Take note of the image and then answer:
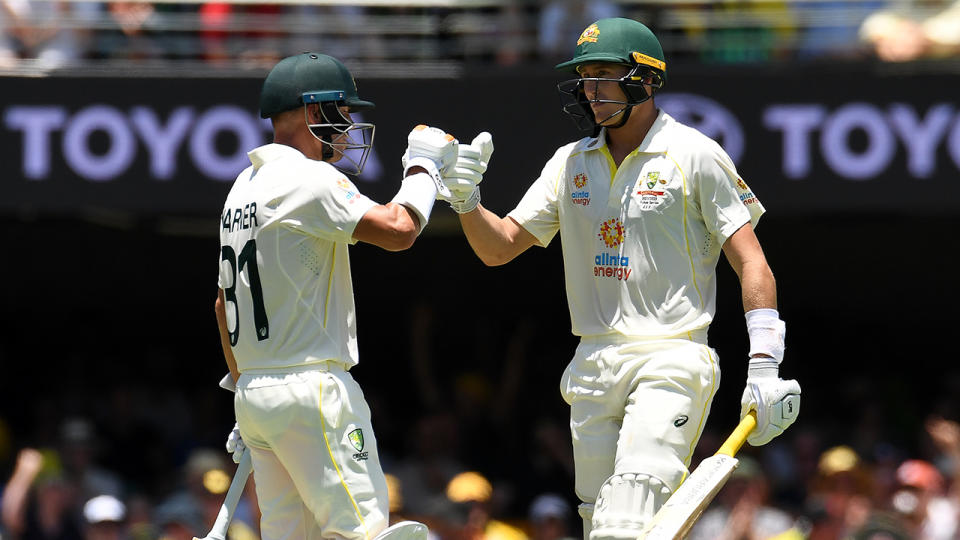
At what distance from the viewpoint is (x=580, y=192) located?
579 cm

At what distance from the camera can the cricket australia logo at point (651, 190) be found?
18.4 feet

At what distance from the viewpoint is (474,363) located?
12.7 m

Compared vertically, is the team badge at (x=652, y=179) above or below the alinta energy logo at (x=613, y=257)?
above

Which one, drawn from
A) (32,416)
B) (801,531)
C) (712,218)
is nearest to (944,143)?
(801,531)

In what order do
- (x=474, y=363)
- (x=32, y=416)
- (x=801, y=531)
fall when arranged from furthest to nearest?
(x=474, y=363), (x=32, y=416), (x=801, y=531)

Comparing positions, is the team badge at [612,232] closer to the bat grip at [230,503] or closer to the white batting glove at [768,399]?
the white batting glove at [768,399]

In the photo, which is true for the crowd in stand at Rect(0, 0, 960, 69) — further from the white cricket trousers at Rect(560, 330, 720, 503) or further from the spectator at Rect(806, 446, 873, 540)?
the white cricket trousers at Rect(560, 330, 720, 503)

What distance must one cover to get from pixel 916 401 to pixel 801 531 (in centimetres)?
379

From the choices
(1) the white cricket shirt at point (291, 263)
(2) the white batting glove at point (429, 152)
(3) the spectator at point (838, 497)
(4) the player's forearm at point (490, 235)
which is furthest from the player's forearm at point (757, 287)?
(3) the spectator at point (838, 497)

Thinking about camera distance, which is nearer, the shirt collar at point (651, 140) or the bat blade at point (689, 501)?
the bat blade at point (689, 501)

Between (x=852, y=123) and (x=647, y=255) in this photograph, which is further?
(x=852, y=123)

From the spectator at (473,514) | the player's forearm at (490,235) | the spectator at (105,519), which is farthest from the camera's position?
the spectator at (473,514)

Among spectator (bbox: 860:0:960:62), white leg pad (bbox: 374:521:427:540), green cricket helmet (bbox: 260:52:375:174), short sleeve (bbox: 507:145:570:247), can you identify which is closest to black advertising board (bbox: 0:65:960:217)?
spectator (bbox: 860:0:960:62)

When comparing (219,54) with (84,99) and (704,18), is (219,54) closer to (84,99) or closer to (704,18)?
(84,99)
